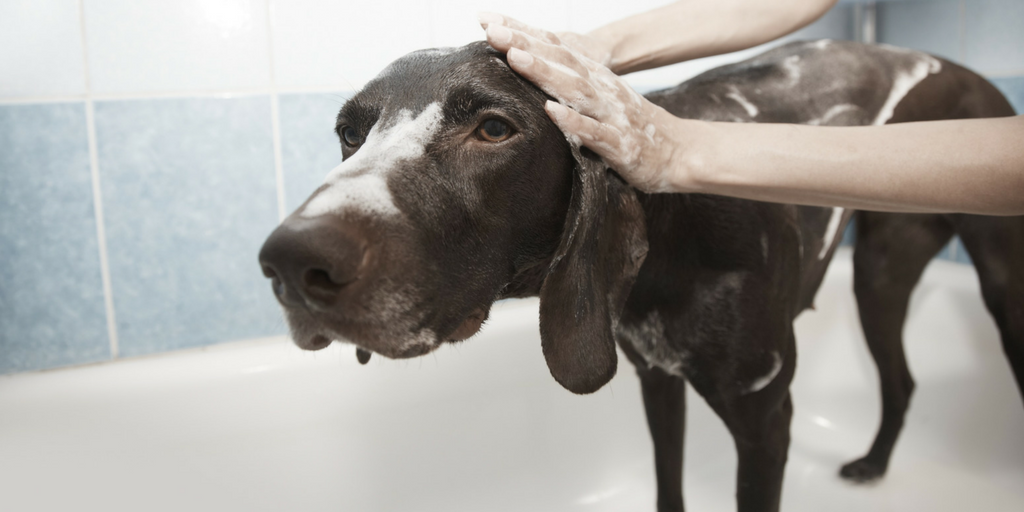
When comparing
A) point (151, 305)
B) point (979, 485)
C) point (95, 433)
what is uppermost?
point (151, 305)

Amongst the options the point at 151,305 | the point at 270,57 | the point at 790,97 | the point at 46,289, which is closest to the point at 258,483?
the point at 151,305

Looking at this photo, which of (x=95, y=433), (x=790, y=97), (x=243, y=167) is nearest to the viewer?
(x=790, y=97)

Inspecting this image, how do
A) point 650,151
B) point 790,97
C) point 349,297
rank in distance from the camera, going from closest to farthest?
point 349,297, point 650,151, point 790,97

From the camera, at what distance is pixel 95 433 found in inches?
58.8

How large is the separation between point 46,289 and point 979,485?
2516mm

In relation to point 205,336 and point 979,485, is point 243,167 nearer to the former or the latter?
point 205,336

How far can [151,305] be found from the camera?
5.82ft

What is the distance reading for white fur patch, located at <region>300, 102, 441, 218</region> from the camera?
722 millimetres

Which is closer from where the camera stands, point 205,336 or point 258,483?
point 258,483

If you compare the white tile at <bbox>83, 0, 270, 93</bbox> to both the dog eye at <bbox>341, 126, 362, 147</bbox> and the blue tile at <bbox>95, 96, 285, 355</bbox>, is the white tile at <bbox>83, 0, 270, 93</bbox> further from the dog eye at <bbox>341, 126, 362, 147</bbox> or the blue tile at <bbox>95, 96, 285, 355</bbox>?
the dog eye at <bbox>341, 126, 362, 147</bbox>

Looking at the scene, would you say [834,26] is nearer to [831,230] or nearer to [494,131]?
[831,230]

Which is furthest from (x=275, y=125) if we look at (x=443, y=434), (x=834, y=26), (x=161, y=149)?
(x=834, y=26)

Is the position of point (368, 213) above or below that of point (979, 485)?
above

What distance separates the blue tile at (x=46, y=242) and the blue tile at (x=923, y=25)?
2.62 m
